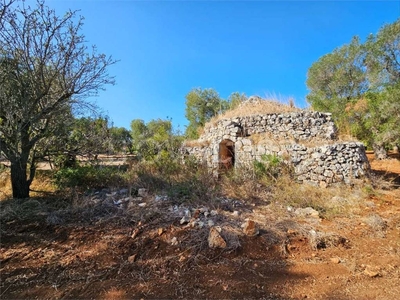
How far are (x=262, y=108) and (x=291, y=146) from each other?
3077 millimetres

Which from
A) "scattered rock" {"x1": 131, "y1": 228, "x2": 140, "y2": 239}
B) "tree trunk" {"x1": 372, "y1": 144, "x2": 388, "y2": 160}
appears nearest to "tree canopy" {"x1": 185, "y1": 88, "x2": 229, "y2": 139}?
"tree trunk" {"x1": 372, "y1": 144, "x2": 388, "y2": 160}

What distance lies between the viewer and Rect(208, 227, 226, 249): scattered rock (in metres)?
3.52

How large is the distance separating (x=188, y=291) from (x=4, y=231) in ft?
12.9

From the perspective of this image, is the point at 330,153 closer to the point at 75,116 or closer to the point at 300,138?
the point at 300,138

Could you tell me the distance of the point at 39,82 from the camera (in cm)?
495

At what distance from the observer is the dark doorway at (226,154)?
891 cm

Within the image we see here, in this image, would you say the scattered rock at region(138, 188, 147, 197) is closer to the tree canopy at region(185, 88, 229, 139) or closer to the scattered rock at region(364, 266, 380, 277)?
the scattered rock at region(364, 266, 380, 277)

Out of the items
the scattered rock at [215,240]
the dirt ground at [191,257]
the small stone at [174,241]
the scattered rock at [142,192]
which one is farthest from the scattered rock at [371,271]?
the scattered rock at [142,192]

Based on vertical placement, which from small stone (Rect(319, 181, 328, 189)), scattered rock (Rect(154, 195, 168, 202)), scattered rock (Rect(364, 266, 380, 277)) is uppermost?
scattered rock (Rect(154, 195, 168, 202))

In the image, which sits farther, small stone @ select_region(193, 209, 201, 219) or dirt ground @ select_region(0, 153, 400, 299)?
small stone @ select_region(193, 209, 201, 219)

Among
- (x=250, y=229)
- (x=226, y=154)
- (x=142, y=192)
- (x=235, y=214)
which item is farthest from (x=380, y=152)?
(x=142, y=192)

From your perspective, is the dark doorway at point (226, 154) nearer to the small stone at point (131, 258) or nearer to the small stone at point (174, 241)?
the small stone at point (174, 241)

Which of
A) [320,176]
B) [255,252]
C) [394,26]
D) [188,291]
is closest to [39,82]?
[188,291]

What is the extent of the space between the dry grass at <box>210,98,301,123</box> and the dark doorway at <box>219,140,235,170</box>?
1.49 metres
